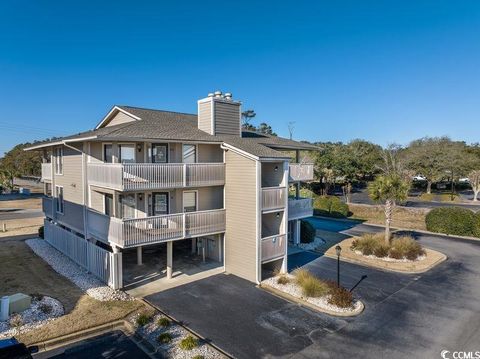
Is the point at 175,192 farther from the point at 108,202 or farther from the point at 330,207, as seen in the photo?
the point at 330,207

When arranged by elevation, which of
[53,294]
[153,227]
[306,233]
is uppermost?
[153,227]

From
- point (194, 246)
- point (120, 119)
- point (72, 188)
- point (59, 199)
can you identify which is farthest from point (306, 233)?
point (59, 199)

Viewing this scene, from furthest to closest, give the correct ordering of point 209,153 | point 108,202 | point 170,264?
point 209,153 → point 108,202 → point 170,264

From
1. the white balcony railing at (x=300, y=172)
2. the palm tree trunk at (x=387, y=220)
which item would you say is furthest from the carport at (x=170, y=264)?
the palm tree trunk at (x=387, y=220)

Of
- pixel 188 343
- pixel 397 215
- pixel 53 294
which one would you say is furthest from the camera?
pixel 397 215

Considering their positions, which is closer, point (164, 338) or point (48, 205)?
point (164, 338)

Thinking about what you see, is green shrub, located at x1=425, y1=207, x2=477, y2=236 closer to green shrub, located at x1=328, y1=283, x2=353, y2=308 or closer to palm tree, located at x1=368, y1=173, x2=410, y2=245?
palm tree, located at x1=368, y1=173, x2=410, y2=245

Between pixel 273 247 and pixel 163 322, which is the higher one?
pixel 273 247
